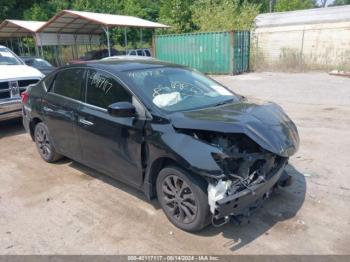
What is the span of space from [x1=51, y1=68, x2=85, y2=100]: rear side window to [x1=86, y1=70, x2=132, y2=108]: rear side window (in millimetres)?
226

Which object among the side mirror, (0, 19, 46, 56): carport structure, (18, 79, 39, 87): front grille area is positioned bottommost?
(18, 79, 39, 87): front grille area

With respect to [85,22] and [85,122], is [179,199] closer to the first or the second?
[85,122]

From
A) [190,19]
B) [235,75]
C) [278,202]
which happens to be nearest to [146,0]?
[190,19]

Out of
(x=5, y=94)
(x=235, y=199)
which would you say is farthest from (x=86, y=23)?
(x=235, y=199)

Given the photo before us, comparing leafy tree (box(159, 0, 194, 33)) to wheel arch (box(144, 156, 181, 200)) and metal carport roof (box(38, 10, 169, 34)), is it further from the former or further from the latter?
wheel arch (box(144, 156, 181, 200))

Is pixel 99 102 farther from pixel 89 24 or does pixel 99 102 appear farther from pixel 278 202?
pixel 89 24

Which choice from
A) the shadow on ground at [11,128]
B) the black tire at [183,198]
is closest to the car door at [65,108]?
the black tire at [183,198]

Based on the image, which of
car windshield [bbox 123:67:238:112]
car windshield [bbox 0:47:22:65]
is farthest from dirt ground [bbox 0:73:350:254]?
car windshield [bbox 0:47:22:65]

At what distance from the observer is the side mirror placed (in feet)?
12.1

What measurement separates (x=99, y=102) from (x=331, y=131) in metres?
4.83

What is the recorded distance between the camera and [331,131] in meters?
6.85

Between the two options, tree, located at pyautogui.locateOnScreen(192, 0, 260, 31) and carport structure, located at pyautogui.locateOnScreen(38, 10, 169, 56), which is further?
tree, located at pyautogui.locateOnScreen(192, 0, 260, 31)

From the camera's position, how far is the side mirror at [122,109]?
3678 millimetres

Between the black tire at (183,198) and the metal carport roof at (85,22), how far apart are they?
632 inches
